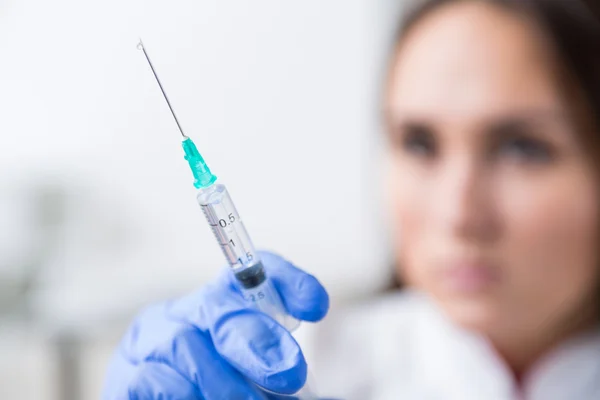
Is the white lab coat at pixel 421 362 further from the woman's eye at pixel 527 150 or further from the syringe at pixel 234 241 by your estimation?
the syringe at pixel 234 241

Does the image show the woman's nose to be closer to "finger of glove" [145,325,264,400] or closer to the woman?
the woman

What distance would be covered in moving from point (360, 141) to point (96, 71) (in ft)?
2.18

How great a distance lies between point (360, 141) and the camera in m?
1.72

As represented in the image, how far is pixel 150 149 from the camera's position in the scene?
160 cm

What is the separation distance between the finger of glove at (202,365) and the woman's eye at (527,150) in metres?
0.55

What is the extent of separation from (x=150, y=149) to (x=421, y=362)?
81cm

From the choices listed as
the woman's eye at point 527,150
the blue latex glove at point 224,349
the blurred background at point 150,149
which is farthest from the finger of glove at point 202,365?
the blurred background at point 150,149

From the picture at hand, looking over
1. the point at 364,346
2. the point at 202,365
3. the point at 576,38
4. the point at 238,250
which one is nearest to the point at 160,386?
the point at 202,365

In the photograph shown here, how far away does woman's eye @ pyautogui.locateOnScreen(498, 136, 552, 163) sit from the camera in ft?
3.28

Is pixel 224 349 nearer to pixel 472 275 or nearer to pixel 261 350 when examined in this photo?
pixel 261 350

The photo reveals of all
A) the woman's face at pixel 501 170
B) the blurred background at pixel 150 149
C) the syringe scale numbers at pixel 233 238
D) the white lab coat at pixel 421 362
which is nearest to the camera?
the syringe scale numbers at pixel 233 238

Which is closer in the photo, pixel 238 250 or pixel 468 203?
pixel 238 250

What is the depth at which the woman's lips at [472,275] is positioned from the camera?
3.31 ft

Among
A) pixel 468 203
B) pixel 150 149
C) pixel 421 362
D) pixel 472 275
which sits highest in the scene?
pixel 150 149
